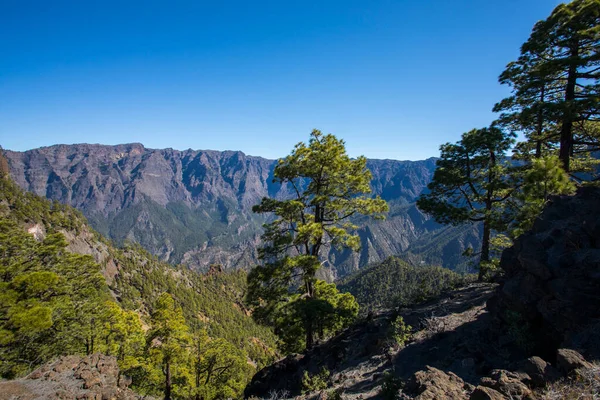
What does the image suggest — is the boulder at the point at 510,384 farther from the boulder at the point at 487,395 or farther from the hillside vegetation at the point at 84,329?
the hillside vegetation at the point at 84,329

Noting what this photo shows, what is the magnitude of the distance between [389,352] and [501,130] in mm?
15227

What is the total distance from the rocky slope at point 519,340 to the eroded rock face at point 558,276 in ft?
0.07

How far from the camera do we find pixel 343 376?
1004cm

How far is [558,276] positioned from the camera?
7.72m

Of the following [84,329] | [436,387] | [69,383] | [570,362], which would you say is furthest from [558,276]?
[84,329]

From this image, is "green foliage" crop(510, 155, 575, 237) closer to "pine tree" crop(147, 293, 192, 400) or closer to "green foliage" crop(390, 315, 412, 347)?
"green foliage" crop(390, 315, 412, 347)

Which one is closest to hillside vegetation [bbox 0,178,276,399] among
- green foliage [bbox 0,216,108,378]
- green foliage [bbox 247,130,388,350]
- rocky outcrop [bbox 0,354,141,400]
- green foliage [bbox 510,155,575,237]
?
green foliage [bbox 0,216,108,378]

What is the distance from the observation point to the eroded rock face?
22.9ft

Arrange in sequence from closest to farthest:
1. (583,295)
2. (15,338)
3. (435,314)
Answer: (583,295)
(435,314)
(15,338)

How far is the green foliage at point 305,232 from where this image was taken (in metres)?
14.2

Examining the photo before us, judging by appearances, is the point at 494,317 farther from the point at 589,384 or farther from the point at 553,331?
the point at 589,384

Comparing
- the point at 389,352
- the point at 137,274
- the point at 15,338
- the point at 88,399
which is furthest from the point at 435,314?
the point at 137,274

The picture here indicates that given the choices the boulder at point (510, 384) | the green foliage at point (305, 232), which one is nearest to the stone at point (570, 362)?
the boulder at point (510, 384)

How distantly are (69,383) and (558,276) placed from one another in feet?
51.6
